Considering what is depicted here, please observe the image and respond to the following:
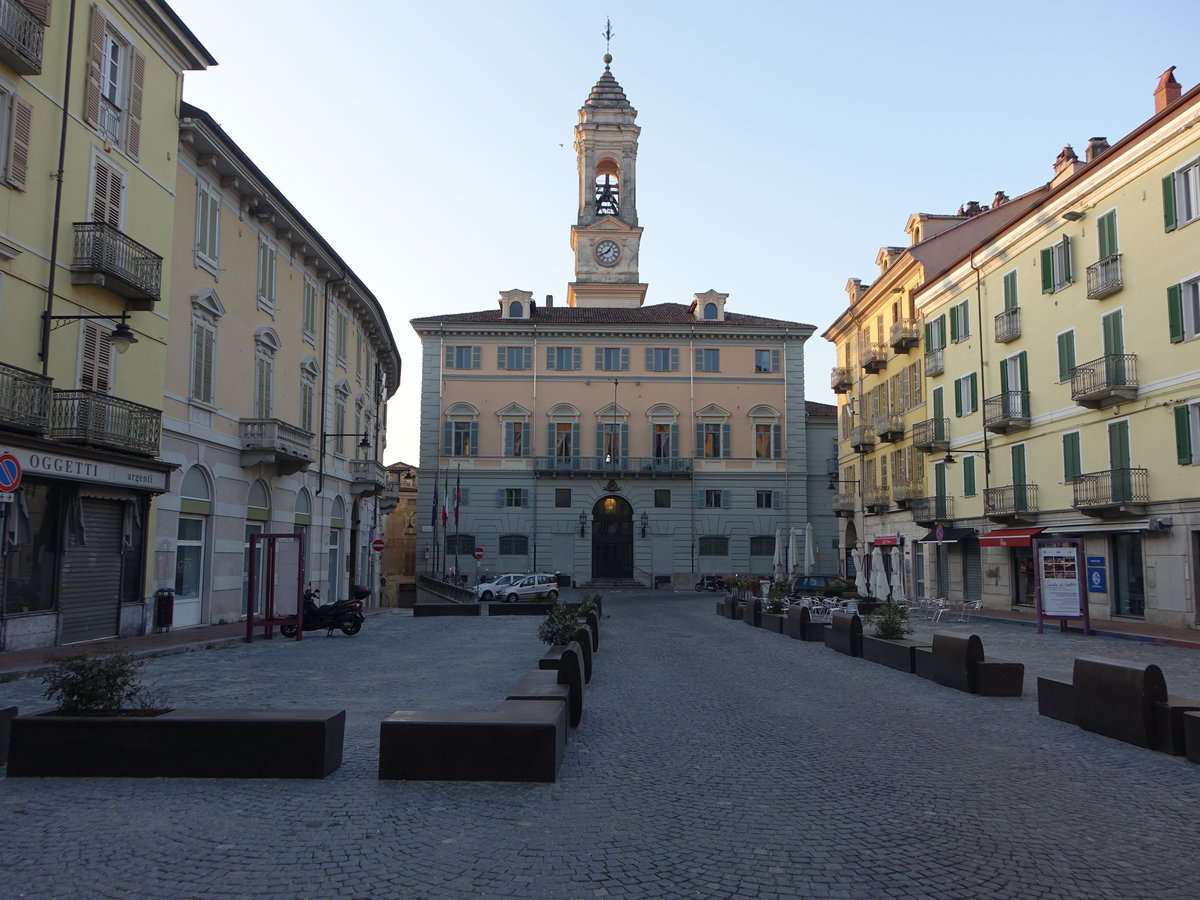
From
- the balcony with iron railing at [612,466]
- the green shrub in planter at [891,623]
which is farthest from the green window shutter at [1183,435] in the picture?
the balcony with iron railing at [612,466]

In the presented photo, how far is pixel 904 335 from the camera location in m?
42.3

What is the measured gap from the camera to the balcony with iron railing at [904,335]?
42.1 metres

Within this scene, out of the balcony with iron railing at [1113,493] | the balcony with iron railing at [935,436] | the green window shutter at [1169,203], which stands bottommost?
the balcony with iron railing at [1113,493]

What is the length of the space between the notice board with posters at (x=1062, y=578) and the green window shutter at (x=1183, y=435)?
395 centimetres

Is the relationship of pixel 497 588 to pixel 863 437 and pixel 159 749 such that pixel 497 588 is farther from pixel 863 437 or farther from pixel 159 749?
pixel 159 749

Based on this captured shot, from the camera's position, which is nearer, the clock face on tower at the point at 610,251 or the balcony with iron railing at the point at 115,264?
the balcony with iron railing at the point at 115,264

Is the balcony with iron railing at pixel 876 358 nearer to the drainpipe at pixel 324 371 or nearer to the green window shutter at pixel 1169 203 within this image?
the green window shutter at pixel 1169 203

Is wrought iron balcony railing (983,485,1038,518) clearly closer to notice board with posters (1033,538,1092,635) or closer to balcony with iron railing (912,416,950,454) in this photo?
balcony with iron railing (912,416,950,454)

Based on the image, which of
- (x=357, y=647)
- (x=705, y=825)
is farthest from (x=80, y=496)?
(x=705, y=825)

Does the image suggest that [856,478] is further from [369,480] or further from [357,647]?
[357,647]

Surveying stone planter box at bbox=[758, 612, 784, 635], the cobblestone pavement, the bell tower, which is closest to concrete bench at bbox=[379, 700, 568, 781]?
the cobblestone pavement

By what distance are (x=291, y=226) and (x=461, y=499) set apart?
31593mm

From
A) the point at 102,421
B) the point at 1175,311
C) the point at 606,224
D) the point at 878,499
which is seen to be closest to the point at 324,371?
the point at 102,421

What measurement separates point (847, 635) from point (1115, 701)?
337 inches
